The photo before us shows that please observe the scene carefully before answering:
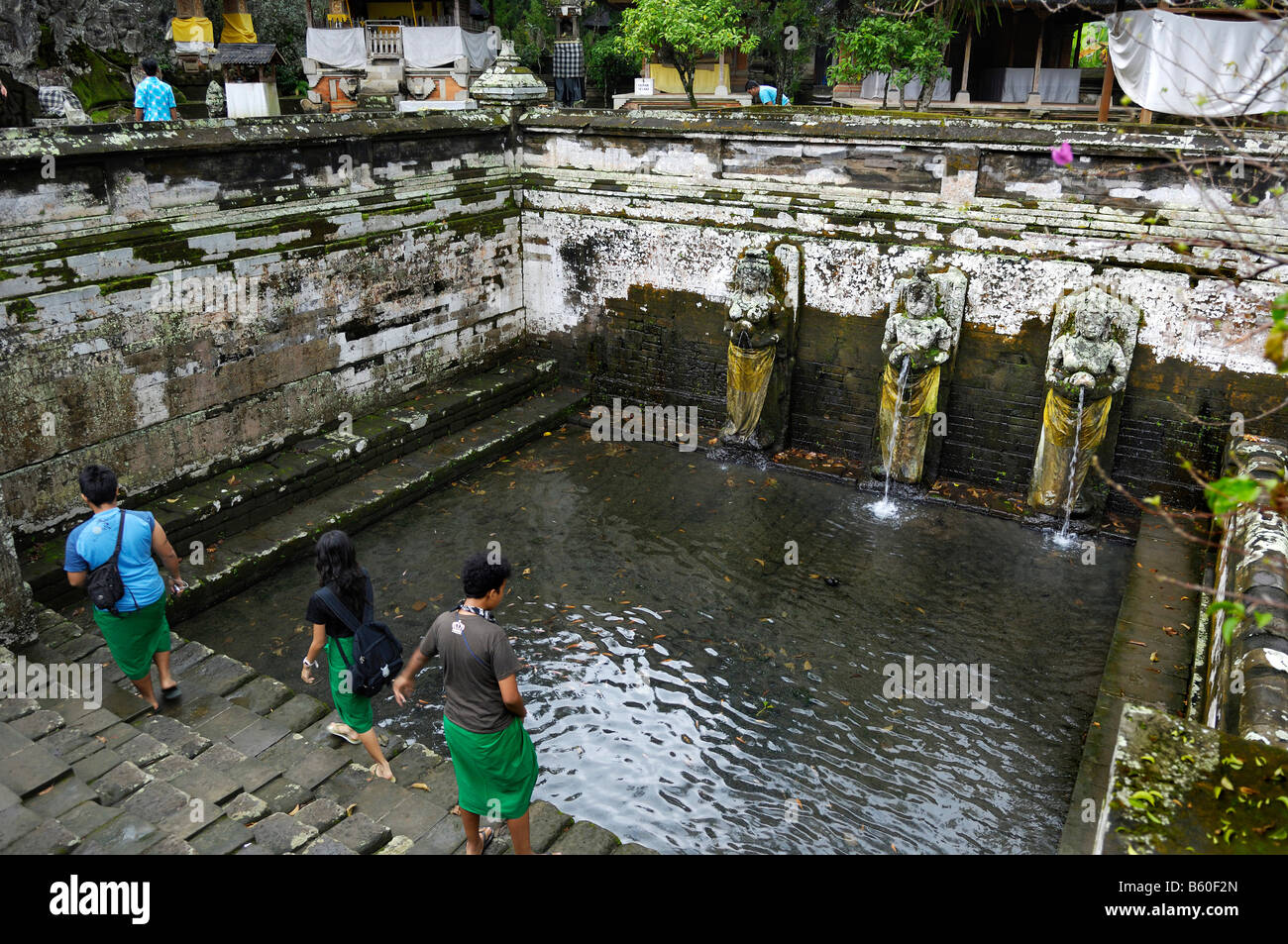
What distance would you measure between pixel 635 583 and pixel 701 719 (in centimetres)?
176

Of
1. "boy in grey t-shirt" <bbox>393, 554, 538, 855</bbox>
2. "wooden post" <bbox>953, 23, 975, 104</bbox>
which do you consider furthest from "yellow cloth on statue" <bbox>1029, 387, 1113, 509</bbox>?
"wooden post" <bbox>953, 23, 975, 104</bbox>

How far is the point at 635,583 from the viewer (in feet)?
24.1

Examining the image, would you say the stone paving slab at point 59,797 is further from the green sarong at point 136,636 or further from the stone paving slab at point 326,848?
the stone paving slab at point 326,848

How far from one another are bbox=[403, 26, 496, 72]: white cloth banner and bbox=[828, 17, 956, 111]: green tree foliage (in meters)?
10.5

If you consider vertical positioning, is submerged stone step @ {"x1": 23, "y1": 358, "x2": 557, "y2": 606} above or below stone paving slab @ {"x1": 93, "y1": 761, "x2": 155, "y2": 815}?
above

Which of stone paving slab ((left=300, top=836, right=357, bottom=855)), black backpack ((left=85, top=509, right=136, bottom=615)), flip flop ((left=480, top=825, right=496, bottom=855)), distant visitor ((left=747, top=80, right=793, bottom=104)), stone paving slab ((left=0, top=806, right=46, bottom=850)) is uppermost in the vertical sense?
distant visitor ((left=747, top=80, right=793, bottom=104))

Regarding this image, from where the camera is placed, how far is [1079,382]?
791 cm

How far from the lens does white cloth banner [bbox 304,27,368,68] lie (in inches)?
765

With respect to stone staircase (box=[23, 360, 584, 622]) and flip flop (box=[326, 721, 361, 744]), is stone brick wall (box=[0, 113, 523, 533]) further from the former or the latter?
flip flop (box=[326, 721, 361, 744])

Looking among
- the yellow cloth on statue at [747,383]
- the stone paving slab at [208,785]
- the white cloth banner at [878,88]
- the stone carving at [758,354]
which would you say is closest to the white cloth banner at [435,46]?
the white cloth banner at [878,88]

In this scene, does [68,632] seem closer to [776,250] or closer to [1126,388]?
[776,250]

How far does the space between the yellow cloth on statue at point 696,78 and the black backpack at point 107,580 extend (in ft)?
68.2

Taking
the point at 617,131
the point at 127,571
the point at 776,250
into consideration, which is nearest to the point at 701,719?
the point at 127,571

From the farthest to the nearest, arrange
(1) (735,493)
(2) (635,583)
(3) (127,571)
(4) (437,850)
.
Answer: (1) (735,493), (2) (635,583), (3) (127,571), (4) (437,850)
